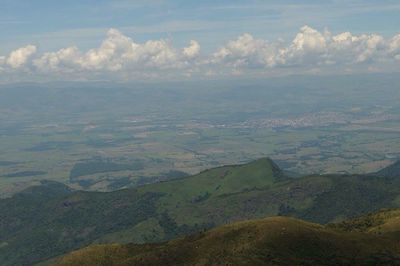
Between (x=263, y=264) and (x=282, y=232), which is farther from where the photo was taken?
(x=282, y=232)

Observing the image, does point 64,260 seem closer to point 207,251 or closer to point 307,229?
point 207,251

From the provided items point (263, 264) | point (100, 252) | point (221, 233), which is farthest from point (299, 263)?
point (100, 252)

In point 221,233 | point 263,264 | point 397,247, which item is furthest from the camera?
point 221,233

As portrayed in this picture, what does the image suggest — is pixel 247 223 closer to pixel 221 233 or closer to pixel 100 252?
pixel 221 233

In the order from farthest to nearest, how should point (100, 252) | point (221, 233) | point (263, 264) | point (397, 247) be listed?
point (100, 252) → point (221, 233) → point (397, 247) → point (263, 264)

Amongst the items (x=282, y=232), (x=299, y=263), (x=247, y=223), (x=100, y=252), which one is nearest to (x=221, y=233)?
(x=247, y=223)

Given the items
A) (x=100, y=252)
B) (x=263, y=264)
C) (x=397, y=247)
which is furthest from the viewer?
(x=100, y=252)
